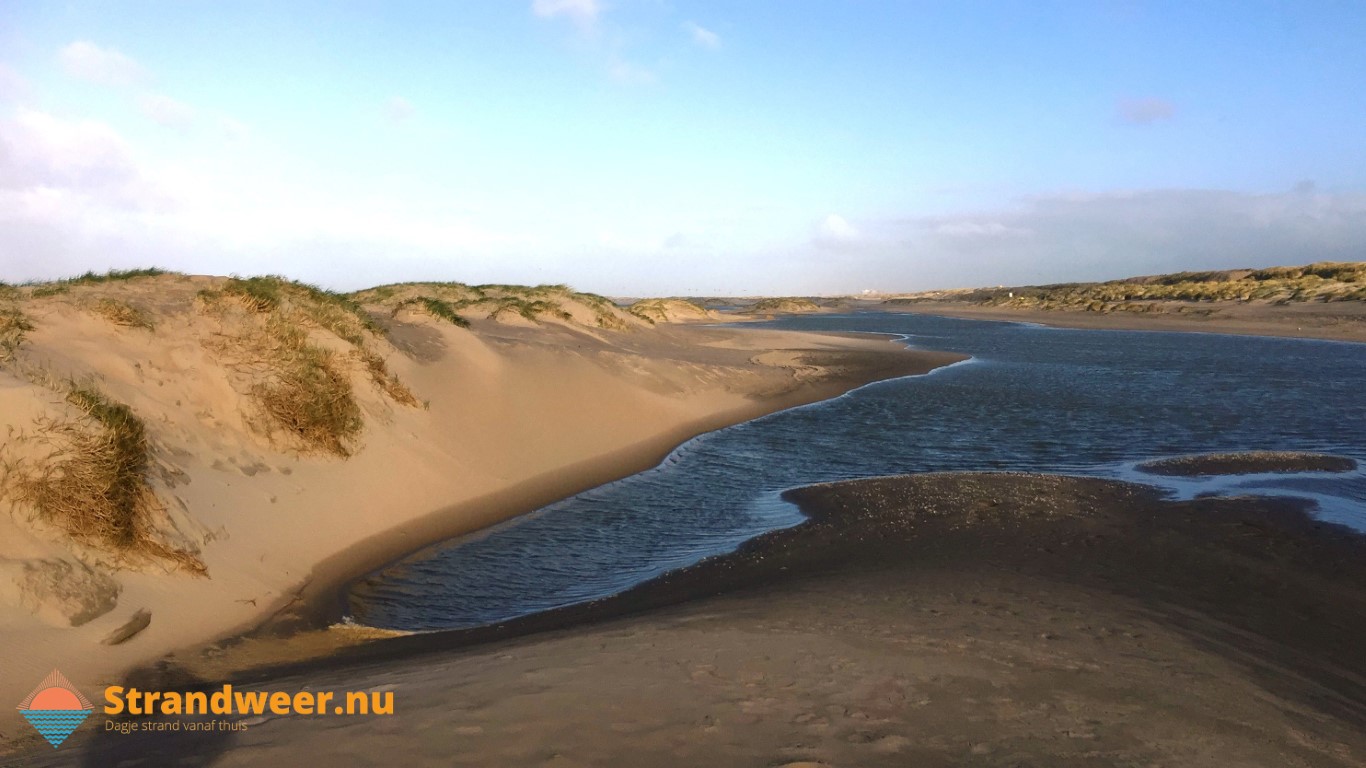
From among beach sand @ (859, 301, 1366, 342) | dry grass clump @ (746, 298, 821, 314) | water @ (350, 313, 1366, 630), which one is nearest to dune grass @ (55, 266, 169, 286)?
water @ (350, 313, 1366, 630)

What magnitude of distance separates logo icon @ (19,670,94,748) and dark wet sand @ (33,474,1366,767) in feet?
1.04

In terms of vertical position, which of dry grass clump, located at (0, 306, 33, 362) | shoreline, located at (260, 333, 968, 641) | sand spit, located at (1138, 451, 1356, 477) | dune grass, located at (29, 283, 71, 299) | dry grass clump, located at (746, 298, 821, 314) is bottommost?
sand spit, located at (1138, 451, 1356, 477)

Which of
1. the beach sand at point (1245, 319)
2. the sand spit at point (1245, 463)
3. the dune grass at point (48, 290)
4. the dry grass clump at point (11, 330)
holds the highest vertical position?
the dune grass at point (48, 290)

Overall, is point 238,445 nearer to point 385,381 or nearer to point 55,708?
point 385,381

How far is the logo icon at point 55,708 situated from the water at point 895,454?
2459 mm

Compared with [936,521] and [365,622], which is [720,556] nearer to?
[936,521]

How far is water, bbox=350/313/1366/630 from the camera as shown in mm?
8781

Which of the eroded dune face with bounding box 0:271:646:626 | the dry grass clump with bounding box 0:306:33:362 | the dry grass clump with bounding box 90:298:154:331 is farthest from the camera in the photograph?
the dry grass clump with bounding box 90:298:154:331

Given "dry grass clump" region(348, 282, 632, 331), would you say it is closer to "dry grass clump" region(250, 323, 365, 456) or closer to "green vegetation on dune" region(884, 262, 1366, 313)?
"dry grass clump" region(250, 323, 365, 456)

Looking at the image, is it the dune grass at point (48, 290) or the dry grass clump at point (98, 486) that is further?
the dune grass at point (48, 290)

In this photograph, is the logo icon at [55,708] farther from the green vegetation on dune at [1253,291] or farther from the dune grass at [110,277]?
the green vegetation on dune at [1253,291]

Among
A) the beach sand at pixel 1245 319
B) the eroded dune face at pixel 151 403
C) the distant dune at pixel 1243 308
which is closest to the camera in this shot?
the eroded dune face at pixel 151 403

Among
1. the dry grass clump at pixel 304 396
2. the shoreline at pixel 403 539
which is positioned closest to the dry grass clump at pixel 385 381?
the dry grass clump at pixel 304 396

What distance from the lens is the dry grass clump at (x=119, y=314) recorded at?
10.8 metres
